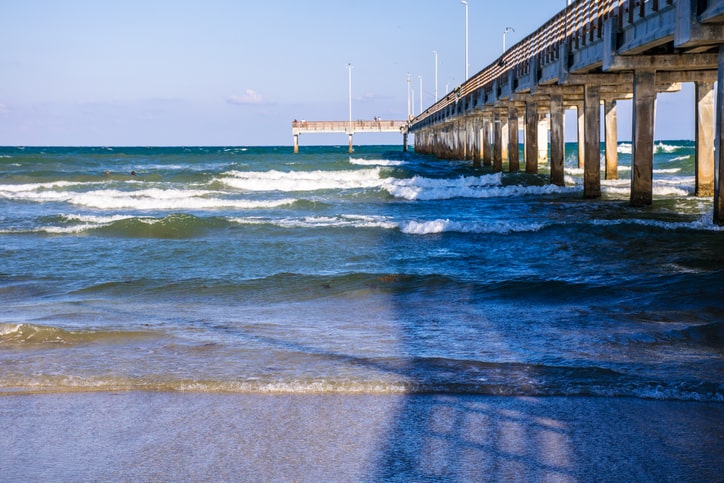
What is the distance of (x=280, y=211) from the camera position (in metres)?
24.6

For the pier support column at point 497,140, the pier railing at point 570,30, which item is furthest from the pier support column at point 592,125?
the pier support column at point 497,140

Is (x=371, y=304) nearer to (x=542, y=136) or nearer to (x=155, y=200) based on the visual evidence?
(x=155, y=200)

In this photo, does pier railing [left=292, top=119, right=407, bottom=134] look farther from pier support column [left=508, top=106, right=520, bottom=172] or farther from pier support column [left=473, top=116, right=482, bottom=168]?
pier support column [left=508, top=106, right=520, bottom=172]

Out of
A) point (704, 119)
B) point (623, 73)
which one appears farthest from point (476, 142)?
point (704, 119)

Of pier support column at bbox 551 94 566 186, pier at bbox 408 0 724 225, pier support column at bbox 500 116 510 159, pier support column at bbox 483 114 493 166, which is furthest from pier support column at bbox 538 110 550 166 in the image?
pier support column at bbox 551 94 566 186

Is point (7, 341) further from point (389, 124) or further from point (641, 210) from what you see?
point (389, 124)

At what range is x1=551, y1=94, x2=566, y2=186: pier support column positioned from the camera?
2733cm

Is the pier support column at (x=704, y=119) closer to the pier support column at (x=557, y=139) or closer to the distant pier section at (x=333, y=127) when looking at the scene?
the pier support column at (x=557, y=139)

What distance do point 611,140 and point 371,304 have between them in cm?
2650

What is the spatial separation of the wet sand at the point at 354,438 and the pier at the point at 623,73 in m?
8.81

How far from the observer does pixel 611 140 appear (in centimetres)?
3400

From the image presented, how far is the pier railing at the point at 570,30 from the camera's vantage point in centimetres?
1600

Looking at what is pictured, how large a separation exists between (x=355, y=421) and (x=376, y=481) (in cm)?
98

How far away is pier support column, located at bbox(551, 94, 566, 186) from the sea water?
589 cm
